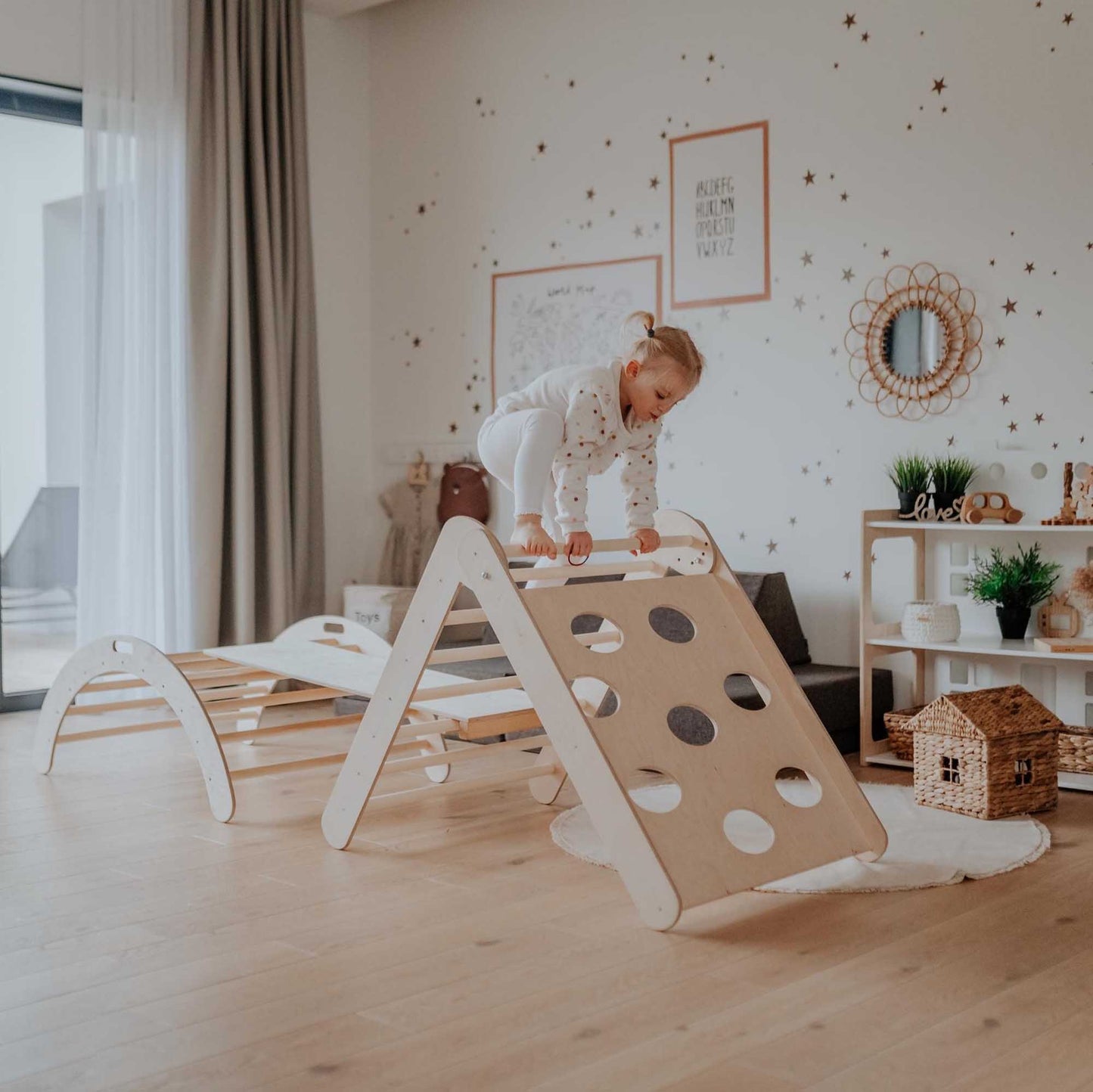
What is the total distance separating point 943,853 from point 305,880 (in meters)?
1.35

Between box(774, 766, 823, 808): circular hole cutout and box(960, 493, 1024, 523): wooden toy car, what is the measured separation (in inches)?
33.8

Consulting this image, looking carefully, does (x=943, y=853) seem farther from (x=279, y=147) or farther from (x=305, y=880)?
(x=279, y=147)

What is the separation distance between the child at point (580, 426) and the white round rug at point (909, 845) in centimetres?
65

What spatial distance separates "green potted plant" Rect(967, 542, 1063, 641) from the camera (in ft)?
12.0

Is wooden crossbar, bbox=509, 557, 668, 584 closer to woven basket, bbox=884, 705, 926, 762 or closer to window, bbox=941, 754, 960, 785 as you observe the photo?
window, bbox=941, 754, 960, 785

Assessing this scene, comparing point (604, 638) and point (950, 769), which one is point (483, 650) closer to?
point (604, 638)

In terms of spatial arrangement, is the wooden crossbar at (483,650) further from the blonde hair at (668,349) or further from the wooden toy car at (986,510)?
the wooden toy car at (986,510)

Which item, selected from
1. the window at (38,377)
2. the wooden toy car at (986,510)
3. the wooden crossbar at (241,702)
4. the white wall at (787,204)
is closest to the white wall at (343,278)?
the white wall at (787,204)

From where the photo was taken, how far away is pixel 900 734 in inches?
148

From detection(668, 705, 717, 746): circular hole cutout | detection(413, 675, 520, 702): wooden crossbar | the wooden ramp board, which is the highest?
detection(413, 675, 520, 702): wooden crossbar

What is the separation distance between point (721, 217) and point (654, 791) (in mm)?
2073

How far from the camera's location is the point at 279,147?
507cm

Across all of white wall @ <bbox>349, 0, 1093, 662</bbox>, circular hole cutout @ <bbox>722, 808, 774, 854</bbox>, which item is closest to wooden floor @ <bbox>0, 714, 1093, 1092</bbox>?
circular hole cutout @ <bbox>722, 808, 774, 854</bbox>

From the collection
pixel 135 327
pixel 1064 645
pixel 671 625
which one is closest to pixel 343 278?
pixel 135 327
